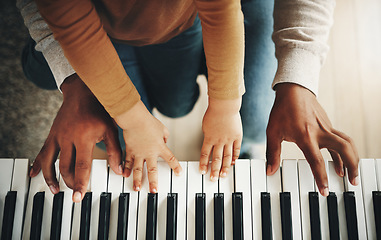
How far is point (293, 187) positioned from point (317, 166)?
69mm

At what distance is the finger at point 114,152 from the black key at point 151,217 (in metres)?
0.09

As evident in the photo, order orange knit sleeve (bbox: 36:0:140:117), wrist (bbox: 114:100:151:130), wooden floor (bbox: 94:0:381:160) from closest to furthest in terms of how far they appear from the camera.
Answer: orange knit sleeve (bbox: 36:0:140:117) → wrist (bbox: 114:100:151:130) → wooden floor (bbox: 94:0:381:160)

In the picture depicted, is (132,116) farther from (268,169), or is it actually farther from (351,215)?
(351,215)

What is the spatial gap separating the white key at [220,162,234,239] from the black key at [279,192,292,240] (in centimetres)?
11

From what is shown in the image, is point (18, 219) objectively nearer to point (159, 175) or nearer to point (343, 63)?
point (159, 175)

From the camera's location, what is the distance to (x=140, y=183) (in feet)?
2.06

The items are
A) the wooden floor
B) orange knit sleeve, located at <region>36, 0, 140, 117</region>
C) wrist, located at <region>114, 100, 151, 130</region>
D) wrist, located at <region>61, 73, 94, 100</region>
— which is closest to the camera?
orange knit sleeve, located at <region>36, 0, 140, 117</region>

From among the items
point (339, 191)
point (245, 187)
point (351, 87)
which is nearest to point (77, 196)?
point (245, 187)

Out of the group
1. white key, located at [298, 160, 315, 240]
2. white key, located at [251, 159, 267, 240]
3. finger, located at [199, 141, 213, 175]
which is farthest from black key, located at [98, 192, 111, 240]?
white key, located at [298, 160, 315, 240]

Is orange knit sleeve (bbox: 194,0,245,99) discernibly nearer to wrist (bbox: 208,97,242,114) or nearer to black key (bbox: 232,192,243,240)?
wrist (bbox: 208,97,242,114)

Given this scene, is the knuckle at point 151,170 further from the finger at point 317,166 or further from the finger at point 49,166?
the finger at point 317,166

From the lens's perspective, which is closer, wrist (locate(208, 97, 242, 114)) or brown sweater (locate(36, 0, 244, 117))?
brown sweater (locate(36, 0, 244, 117))

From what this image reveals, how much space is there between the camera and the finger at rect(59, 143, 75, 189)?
638mm

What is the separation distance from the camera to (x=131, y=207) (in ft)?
2.07
